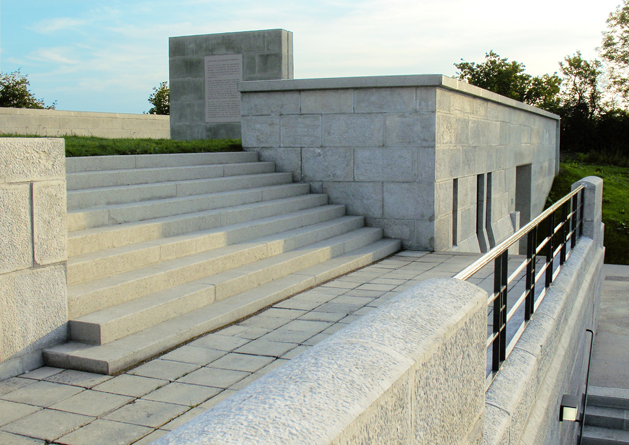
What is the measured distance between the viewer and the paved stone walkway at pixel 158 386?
3.33m

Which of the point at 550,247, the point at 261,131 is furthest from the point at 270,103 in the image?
the point at 550,247

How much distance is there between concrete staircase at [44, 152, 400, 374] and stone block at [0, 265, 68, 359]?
116 mm

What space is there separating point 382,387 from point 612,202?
24.0 metres

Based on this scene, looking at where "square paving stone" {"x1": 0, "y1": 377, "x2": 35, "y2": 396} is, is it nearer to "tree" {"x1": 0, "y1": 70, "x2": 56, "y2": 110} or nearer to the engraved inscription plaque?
the engraved inscription plaque

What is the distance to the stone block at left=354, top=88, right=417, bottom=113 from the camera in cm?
931

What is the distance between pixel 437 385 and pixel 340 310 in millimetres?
3868

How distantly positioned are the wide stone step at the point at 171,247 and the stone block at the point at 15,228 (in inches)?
30.8

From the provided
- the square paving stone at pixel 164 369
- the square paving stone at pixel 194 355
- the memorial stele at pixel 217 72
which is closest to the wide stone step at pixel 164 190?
the square paving stone at pixel 194 355

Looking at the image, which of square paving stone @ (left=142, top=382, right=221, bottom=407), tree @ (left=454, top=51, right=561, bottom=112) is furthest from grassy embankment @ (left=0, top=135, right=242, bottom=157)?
tree @ (left=454, top=51, right=561, bottom=112)

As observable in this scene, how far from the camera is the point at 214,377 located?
161 inches

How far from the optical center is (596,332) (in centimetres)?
1366

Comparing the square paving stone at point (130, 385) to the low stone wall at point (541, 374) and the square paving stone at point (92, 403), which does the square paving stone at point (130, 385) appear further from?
the low stone wall at point (541, 374)

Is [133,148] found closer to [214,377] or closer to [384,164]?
[384,164]

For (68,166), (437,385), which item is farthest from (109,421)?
(68,166)
